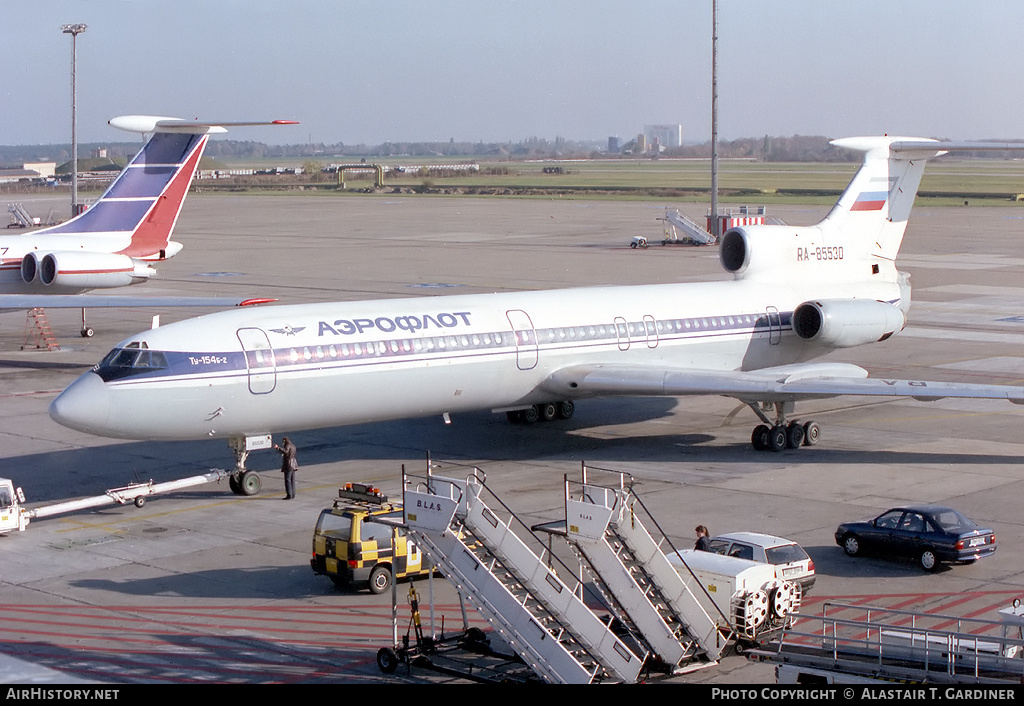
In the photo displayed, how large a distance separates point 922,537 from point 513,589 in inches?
289

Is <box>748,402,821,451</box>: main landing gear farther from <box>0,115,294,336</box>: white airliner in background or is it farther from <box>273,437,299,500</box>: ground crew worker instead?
<box>0,115,294,336</box>: white airliner in background

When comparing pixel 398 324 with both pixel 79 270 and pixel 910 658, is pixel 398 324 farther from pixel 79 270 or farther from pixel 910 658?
pixel 79 270

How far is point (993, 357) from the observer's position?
39.3m

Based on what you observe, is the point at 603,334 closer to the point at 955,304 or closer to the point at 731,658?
the point at 731,658

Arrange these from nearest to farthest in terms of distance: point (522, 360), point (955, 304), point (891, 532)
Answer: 1. point (891, 532)
2. point (522, 360)
3. point (955, 304)

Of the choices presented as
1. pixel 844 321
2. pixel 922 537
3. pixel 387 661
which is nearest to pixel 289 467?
pixel 387 661

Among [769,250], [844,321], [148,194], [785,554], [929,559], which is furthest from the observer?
[148,194]

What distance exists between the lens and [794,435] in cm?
2798

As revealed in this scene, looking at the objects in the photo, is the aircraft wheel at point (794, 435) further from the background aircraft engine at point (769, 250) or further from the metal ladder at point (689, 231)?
the metal ladder at point (689, 231)

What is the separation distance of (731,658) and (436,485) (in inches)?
162

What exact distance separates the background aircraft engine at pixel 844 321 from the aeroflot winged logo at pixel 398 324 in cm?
879

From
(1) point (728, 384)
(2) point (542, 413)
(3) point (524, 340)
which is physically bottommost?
(2) point (542, 413)
